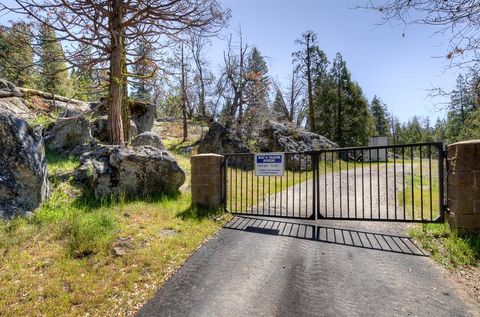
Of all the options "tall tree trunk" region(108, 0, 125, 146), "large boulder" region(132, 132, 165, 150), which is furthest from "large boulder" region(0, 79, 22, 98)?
"tall tree trunk" region(108, 0, 125, 146)

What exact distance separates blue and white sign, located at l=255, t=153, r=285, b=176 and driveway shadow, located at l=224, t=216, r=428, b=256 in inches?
40.8

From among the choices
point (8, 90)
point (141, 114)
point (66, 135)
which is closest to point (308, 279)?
point (66, 135)

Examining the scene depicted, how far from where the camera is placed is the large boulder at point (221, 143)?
1413cm

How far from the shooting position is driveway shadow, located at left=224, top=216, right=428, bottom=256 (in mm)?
4361

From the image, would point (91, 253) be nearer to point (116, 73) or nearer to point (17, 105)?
point (116, 73)

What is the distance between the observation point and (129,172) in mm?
6562

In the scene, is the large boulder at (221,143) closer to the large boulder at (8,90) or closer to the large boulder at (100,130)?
the large boulder at (100,130)

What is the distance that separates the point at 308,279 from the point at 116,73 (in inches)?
298

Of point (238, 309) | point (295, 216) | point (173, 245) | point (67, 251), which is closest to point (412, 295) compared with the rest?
point (238, 309)

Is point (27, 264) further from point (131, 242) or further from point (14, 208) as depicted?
point (14, 208)

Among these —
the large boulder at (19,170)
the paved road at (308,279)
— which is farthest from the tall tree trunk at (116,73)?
the paved road at (308,279)

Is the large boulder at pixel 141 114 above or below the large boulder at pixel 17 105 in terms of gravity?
above

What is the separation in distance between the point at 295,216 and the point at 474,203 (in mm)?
3003

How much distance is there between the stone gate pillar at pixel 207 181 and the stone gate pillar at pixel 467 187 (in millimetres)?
4390
